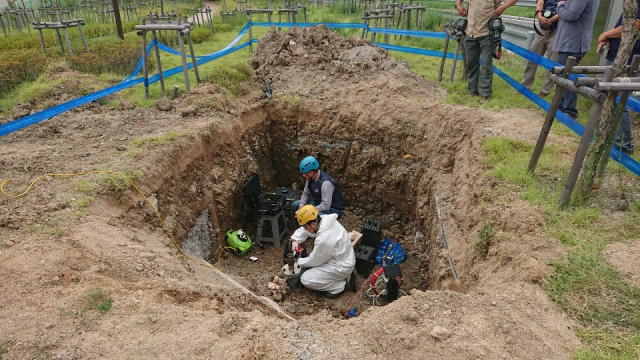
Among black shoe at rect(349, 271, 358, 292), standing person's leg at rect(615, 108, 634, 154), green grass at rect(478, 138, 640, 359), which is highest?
standing person's leg at rect(615, 108, 634, 154)

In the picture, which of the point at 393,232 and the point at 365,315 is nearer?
the point at 365,315

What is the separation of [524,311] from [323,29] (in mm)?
8372

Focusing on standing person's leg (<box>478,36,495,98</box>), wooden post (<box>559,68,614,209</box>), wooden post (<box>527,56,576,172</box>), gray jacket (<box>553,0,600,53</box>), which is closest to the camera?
wooden post (<box>559,68,614,209</box>)

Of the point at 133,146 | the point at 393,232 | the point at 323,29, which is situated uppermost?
the point at 323,29

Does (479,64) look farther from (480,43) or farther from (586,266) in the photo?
(586,266)

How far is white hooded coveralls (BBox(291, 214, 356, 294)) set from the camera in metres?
5.18

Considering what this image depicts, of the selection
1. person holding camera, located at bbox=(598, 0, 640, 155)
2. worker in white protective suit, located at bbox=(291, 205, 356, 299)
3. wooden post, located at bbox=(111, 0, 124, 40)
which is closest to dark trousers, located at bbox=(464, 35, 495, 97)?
person holding camera, located at bbox=(598, 0, 640, 155)

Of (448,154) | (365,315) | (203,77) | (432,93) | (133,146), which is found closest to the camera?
(365,315)

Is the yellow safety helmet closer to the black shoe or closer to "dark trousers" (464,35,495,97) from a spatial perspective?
the black shoe

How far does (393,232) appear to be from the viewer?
7.41 meters

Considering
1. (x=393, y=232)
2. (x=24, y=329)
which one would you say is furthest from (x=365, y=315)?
(x=393, y=232)

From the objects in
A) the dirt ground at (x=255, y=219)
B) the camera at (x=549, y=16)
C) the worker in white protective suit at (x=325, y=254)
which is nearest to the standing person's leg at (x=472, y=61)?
the dirt ground at (x=255, y=219)

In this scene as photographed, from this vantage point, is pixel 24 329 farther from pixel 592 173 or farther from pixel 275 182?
pixel 275 182

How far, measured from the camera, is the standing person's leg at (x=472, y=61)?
7.15 meters
